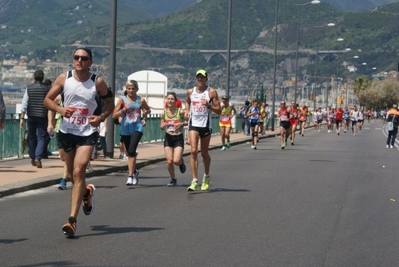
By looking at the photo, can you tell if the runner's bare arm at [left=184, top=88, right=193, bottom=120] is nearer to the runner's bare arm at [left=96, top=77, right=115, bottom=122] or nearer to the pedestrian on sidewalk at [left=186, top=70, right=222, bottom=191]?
the pedestrian on sidewalk at [left=186, top=70, right=222, bottom=191]

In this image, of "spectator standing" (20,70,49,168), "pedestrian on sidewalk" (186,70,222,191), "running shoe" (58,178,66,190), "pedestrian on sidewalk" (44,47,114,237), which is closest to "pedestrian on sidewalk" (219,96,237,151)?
"spectator standing" (20,70,49,168)

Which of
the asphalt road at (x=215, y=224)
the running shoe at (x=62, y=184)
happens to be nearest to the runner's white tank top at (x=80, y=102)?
the asphalt road at (x=215, y=224)

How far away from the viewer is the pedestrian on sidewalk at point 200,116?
16266mm

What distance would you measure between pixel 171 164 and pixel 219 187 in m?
0.87

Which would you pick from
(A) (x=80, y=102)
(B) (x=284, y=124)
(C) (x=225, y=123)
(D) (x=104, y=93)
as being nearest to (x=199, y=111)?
(D) (x=104, y=93)

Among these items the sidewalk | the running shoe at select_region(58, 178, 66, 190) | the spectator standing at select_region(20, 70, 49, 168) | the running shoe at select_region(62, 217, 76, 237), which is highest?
the spectator standing at select_region(20, 70, 49, 168)

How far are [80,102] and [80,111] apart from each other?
0.31 ft

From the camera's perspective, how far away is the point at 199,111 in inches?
645

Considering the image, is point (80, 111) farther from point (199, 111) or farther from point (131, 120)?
point (131, 120)

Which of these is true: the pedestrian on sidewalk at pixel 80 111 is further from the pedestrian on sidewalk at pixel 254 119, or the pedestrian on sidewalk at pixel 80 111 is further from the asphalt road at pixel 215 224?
the pedestrian on sidewalk at pixel 254 119

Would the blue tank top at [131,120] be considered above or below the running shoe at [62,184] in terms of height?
above

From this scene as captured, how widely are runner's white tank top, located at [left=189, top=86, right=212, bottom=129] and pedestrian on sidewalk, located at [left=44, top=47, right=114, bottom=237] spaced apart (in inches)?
199

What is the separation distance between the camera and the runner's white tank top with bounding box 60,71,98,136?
443 inches

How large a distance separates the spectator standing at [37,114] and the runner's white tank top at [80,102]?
8.34 meters
